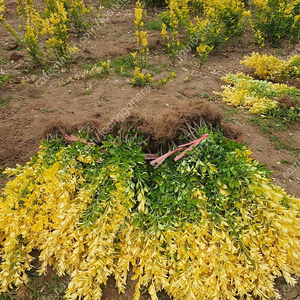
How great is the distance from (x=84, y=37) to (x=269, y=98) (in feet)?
18.1

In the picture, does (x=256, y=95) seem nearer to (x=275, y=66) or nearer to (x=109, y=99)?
(x=275, y=66)

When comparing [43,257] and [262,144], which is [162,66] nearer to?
[262,144]

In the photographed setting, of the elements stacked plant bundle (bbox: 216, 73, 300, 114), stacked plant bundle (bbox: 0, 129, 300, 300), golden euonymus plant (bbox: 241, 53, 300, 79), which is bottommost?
stacked plant bundle (bbox: 216, 73, 300, 114)

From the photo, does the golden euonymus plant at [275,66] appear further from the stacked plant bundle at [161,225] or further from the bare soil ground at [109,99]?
the stacked plant bundle at [161,225]

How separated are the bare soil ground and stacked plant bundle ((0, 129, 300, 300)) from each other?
34 centimetres

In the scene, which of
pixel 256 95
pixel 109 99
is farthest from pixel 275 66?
pixel 109 99

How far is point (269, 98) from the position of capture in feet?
15.8

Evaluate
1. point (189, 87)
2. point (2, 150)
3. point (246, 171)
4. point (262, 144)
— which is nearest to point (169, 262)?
point (246, 171)

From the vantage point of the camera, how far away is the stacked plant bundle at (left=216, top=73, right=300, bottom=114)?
15.0ft

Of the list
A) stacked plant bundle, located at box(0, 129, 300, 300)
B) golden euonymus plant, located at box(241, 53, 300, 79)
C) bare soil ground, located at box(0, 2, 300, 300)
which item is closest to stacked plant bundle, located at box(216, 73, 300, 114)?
bare soil ground, located at box(0, 2, 300, 300)

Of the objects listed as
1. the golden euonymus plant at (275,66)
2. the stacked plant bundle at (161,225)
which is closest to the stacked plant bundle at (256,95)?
the golden euonymus plant at (275,66)

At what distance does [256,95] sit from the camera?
16.1 feet

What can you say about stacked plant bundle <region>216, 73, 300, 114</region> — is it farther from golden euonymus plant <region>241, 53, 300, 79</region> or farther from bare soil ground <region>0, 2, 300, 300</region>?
golden euonymus plant <region>241, 53, 300, 79</region>

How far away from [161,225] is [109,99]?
131 inches
